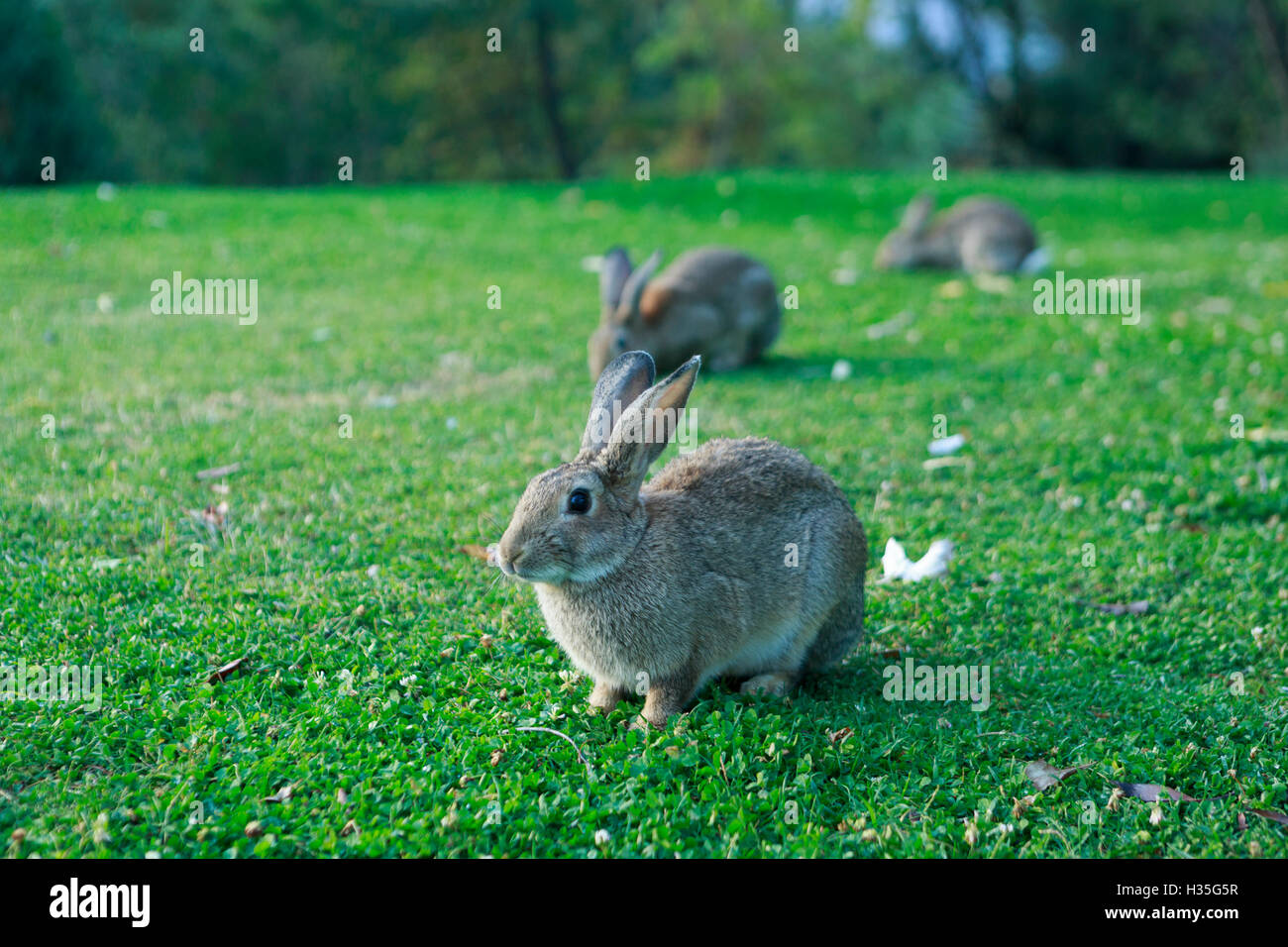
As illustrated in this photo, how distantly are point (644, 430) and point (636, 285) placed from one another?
4634mm

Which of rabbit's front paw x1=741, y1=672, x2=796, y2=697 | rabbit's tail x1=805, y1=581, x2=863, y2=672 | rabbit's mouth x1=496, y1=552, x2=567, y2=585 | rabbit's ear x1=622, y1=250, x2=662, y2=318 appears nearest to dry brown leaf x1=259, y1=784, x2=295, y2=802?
rabbit's mouth x1=496, y1=552, x2=567, y2=585

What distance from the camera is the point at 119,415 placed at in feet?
24.4

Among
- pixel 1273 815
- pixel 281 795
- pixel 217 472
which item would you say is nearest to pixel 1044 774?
pixel 1273 815

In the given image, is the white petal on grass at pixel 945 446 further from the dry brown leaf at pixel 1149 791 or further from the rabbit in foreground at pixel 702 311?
the dry brown leaf at pixel 1149 791

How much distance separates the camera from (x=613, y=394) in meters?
4.32

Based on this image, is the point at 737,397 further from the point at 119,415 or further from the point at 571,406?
the point at 119,415

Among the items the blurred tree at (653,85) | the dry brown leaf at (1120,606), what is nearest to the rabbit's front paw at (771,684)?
the dry brown leaf at (1120,606)

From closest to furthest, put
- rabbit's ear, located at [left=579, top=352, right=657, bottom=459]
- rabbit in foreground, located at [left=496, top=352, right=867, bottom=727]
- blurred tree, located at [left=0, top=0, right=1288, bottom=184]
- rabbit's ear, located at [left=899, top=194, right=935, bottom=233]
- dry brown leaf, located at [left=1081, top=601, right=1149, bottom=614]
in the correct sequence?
1. rabbit in foreground, located at [left=496, top=352, right=867, bottom=727]
2. rabbit's ear, located at [left=579, top=352, right=657, bottom=459]
3. dry brown leaf, located at [left=1081, top=601, right=1149, bottom=614]
4. rabbit's ear, located at [left=899, top=194, right=935, bottom=233]
5. blurred tree, located at [left=0, top=0, right=1288, bottom=184]

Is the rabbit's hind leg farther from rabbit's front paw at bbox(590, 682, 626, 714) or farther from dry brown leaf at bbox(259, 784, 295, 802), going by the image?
dry brown leaf at bbox(259, 784, 295, 802)

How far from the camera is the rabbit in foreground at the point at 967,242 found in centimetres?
1366

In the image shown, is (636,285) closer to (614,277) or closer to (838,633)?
(614,277)

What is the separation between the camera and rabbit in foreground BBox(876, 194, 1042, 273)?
13.7 m

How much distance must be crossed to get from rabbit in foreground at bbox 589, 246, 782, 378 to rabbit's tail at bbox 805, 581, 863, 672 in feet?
15.2

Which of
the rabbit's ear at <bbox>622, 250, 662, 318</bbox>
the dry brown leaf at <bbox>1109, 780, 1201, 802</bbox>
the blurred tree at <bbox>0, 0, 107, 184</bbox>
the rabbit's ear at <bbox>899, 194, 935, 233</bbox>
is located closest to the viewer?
the dry brown leaf at <bbox>1109, 780, 1201, 802</bbox>
